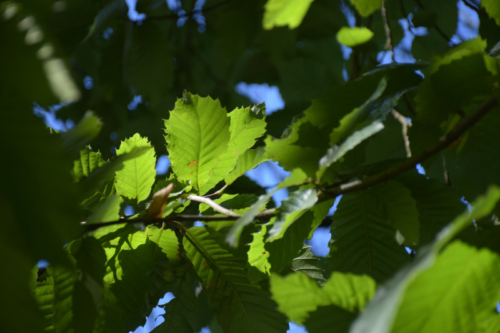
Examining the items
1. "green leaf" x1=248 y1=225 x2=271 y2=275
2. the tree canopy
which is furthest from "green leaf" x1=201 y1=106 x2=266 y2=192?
"green leaf" x1=248 y1=225 x2=271 y2=275

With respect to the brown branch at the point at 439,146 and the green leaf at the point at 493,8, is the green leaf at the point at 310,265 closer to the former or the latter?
the brown branch at the point at 439,146

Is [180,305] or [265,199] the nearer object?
[265,199]

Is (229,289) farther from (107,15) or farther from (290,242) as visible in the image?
(107,15)

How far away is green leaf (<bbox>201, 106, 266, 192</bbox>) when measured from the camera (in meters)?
0.58

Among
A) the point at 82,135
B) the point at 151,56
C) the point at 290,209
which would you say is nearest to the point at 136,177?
the point at 82,135

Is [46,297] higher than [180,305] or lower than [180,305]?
higher

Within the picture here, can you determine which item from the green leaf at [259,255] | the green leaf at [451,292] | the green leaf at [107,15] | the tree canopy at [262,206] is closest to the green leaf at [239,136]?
the tree canopy at [262,206]

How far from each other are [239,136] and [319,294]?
317 millimetres

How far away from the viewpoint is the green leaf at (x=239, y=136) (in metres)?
0.58

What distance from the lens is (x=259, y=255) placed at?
19.0 inches

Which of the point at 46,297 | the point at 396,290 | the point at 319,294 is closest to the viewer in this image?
the point at 396,290

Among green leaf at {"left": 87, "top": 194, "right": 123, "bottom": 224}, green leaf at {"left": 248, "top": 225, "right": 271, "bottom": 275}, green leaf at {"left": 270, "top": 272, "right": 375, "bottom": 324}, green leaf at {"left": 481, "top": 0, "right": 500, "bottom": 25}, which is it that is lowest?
green leaf at {"left": 248, "top": 225, "right": 271, "bottom": 275}

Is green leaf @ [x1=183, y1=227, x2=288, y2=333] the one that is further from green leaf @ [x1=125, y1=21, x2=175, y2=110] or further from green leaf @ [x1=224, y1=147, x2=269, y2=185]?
green leaf @ [x1=125, y1=21, x2=175, y2=110]

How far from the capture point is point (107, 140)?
2184 millimetres
